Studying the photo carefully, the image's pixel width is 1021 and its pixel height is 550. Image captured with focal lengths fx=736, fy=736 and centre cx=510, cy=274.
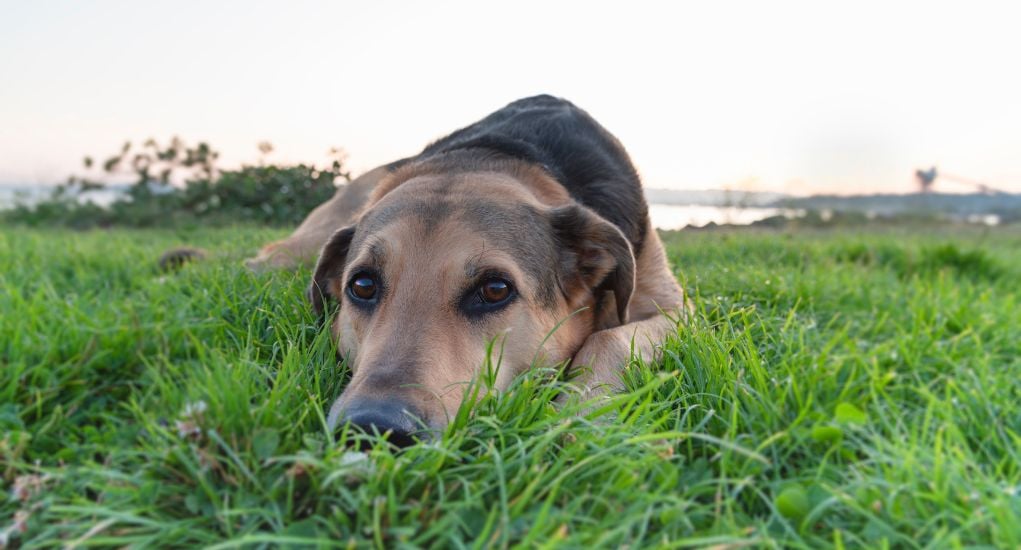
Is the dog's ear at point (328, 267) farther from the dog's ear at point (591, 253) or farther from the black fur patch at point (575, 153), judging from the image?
the dog's ear at point (591, 253)

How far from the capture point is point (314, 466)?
72.4 inches

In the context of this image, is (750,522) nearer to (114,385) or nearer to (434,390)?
(434,390)

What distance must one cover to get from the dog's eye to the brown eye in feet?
1.56

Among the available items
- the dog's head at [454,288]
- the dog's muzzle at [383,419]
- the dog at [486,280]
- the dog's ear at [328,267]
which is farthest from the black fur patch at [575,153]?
the dog's muzzle at [383,419]

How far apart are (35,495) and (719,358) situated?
7.26 ft

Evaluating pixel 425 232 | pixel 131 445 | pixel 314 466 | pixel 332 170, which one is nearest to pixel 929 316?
pixel 425 232

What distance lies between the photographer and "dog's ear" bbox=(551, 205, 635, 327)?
351cm

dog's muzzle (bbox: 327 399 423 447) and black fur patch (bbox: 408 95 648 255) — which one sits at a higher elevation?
black fur patch (bbox: 408 95 648 255)

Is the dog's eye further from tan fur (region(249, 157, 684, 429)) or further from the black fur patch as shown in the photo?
the black fur patch

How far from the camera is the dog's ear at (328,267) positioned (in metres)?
3.66

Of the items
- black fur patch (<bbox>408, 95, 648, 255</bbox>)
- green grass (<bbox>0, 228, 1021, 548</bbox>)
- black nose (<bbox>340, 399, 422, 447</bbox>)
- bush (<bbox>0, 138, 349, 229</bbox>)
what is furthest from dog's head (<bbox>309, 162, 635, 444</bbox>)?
bush (<bbox>0, 138, 349, 229</bbox>)

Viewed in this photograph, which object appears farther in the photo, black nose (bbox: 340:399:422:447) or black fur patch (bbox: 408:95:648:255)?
black fur patch (bbox: 408:95:648:255)

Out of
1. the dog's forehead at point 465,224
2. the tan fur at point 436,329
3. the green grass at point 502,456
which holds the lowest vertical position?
the green grass at point 502,456

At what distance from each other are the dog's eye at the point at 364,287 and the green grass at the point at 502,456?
248mm
